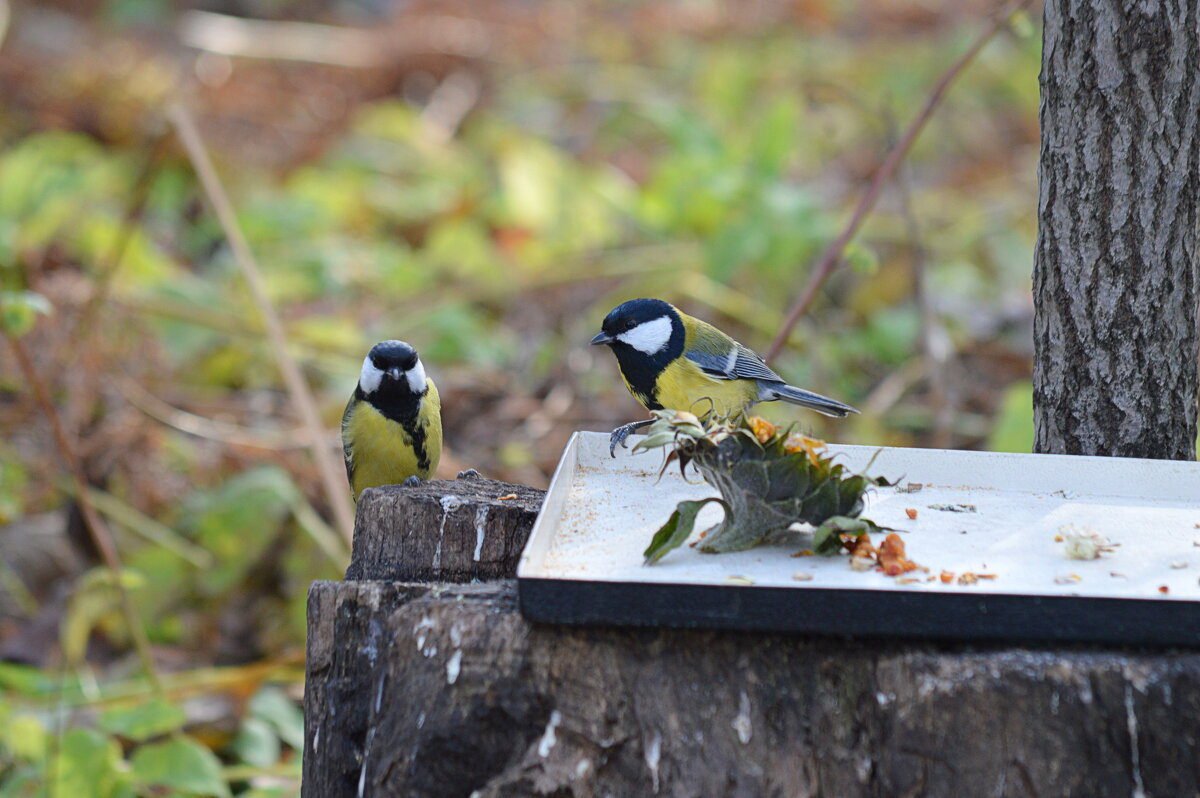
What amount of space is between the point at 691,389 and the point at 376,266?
3640 millimetres

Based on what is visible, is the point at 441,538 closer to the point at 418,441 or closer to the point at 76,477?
the point at 418,441

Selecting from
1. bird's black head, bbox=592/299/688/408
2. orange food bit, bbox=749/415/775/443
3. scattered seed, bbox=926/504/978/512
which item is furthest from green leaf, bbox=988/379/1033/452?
orange food bit, bbox=749/415/775/443

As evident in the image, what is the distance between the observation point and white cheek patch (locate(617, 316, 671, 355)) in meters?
3.29

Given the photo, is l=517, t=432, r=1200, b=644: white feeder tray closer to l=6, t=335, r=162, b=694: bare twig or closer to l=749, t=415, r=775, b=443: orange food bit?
l=749, t=415, r=775, b=443: orange food bit

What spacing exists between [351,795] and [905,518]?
1163mm

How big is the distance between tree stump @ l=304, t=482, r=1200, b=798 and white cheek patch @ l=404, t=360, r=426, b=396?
157cm

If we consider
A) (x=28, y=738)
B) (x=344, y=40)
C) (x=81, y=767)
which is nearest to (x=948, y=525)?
(x=81, y=767)

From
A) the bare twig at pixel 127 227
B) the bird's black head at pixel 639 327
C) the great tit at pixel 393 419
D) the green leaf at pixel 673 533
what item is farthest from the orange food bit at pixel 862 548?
the bare twig at pixel 127 227

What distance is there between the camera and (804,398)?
3.59 metres

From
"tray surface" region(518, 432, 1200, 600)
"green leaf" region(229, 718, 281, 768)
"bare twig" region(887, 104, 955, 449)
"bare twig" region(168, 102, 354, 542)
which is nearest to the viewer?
"tray surface" region(518, 432, 1200, 600)

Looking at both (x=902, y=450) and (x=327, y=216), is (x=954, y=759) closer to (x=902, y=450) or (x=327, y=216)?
(x=902, y=450)

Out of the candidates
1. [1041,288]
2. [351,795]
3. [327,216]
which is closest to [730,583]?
[351,795]

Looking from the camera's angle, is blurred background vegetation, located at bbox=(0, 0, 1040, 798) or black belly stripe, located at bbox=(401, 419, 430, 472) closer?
black belly stripe, located at bbox=(401, 419, 430, 472)

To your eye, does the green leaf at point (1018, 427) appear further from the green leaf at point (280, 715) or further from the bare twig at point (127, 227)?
the bare twig at point (127, 227)
